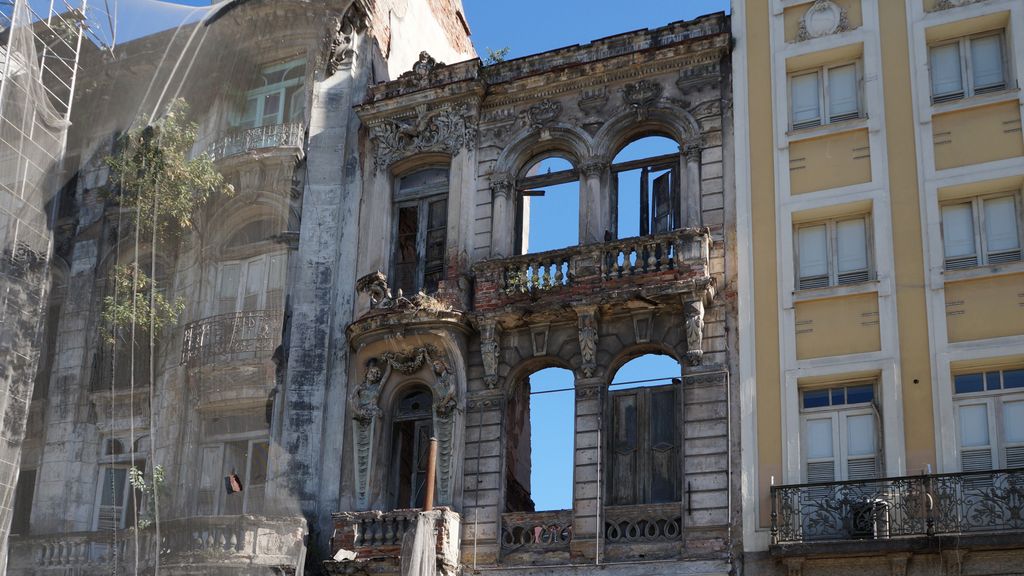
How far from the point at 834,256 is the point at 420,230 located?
22.2 ft

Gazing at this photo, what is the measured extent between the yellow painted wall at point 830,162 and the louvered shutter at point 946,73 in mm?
1264

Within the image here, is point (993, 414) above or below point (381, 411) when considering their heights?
below

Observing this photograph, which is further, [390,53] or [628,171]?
[390,53]

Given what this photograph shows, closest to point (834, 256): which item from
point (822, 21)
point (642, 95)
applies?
point (822, 21)

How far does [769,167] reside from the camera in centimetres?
1969

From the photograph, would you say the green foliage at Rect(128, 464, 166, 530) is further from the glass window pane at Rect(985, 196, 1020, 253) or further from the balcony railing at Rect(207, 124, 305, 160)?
the glass window pane at Rect(985, 196, 1020, 253)

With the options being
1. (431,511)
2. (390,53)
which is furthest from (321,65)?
(431,511)

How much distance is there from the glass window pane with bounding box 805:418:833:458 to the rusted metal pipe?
5.05 meters

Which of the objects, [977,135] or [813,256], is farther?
[813,256]

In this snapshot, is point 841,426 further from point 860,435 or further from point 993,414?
point 993,414

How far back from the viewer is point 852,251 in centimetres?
1905

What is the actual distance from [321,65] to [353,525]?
335 inches

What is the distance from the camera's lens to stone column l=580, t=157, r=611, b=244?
20.6 m

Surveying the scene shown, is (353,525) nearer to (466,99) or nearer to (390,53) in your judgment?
(466,99)
